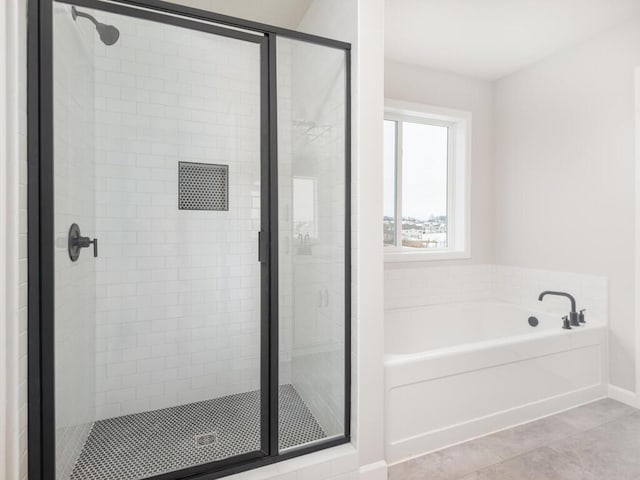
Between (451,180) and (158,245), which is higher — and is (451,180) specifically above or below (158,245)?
above

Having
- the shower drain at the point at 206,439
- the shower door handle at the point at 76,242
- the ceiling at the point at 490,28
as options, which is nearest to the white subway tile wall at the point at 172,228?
the shower door handle at the point at 76,242

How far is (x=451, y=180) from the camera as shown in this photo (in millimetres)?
3492

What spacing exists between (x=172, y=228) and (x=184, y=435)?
104 centimetres

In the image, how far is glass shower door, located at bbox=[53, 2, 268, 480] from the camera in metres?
1.61

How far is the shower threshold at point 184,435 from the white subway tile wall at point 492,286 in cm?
150

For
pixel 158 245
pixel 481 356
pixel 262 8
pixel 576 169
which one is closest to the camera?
pixel 158 245

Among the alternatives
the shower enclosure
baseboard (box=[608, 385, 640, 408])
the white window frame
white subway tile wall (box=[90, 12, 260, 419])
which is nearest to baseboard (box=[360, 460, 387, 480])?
the shower enclosure

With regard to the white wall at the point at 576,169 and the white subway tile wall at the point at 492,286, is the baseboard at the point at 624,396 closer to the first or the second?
the white wall at the point at 576,169

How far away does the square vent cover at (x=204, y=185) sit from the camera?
1938mm

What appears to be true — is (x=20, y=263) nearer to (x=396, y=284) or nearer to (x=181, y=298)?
(x=181, y=298)

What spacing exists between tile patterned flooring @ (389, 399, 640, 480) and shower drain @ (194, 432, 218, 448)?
893 mm

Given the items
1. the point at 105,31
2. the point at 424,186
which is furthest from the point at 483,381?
the point at 105,31

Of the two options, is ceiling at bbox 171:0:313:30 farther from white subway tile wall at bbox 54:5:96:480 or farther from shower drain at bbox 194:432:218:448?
shower drain at bbox 194:432:218:448

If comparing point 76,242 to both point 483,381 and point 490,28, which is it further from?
point 490,28
